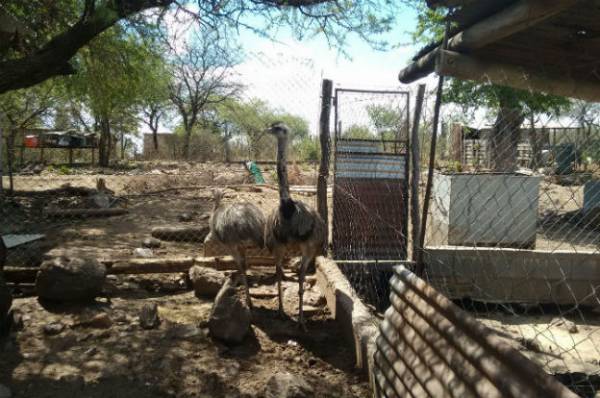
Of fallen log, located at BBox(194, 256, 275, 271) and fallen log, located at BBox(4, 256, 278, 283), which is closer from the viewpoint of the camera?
fallen log, located at BBox(4, 256, 278, 283)

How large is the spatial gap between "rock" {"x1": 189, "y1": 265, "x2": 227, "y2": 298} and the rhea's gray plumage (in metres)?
0.26

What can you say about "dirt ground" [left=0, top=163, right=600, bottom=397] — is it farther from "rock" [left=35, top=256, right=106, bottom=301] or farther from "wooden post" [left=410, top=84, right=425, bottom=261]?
"wooden post" [left=410, top=84, right=425, bottom=261]

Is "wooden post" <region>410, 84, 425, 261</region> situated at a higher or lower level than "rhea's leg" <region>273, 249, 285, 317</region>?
higher

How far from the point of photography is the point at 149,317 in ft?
12.9

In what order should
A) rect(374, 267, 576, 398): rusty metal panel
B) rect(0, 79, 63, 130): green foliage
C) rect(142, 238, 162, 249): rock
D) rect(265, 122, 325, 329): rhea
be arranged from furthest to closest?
1. rect(0, 79, 63, 130): green foliage
2. rect(142, 238, 162, 249): rock
3. rect(265, 122, 325, 329): rhea
4. rect(374, 267, 576, 398): rusty metal panel

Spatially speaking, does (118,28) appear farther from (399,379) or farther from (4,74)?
(399,379)

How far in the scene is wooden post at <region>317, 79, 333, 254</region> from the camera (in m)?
5.52

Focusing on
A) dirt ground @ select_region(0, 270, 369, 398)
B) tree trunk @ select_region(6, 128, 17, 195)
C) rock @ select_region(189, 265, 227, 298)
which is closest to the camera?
dirt ground @ select_region(0, 270, 369, 398)

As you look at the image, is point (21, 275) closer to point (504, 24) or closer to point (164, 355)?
point (164, 355)

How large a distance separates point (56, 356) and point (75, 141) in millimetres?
20014

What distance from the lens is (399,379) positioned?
2311 millimetres

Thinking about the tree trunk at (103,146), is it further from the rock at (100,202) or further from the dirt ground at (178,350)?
the dirt ground at (178,350)

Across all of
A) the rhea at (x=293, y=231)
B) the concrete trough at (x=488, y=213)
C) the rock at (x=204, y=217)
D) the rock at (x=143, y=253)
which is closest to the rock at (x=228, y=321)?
the rhea at (x=293, y=231)

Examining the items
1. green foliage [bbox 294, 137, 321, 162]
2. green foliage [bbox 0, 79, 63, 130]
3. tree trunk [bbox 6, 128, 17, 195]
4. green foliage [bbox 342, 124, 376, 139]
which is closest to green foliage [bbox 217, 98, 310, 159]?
green foliage [bbox 294, 137, 321, 162]
